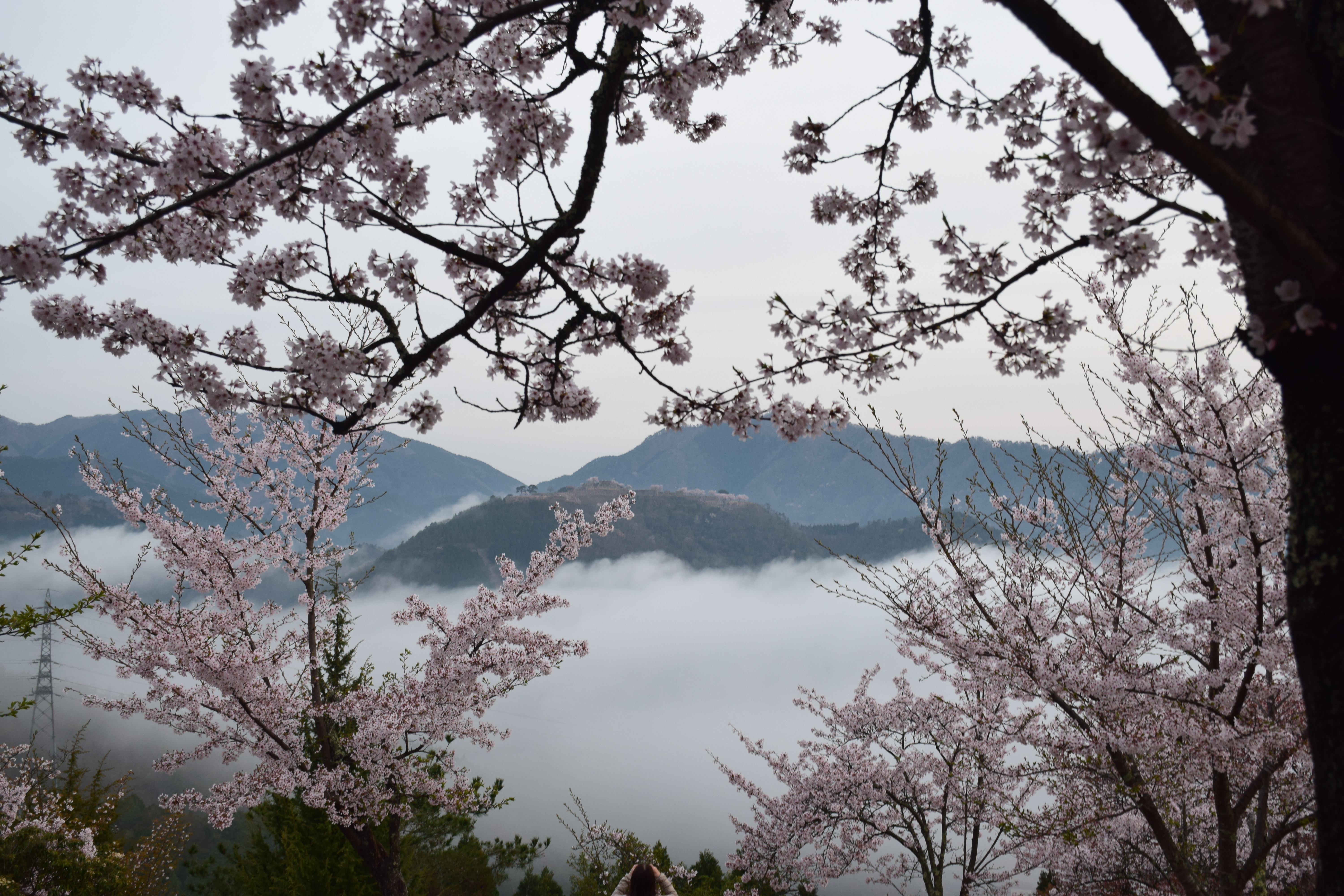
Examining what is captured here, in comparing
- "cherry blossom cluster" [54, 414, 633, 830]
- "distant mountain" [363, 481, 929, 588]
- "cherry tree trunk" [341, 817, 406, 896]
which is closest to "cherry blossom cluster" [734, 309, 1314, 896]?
"cherry blossom cluster" [54, 414, 633, 830]

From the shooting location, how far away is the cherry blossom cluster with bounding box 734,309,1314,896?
486 centimetres

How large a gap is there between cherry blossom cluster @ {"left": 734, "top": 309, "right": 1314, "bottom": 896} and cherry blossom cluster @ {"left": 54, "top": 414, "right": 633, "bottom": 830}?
410 centimetres

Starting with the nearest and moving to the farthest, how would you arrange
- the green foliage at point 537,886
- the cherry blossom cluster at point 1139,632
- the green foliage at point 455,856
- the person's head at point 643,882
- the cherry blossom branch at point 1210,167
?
the cherry blossom branch at point 1210,167 → the person's head at point 643,882 → the cherry blossom cluster at point 1139,632 → the green foliage at point 455,856 → the green foliage at point 537,886

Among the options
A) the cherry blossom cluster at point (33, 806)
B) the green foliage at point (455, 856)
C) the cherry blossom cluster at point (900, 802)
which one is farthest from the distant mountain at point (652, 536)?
the cherry blossom cluster at point (900, 802)

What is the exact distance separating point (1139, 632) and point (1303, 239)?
5.25m

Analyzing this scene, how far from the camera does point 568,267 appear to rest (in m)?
4.11

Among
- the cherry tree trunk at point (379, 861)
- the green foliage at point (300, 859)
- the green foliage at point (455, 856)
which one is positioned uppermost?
the cherry tree trunk at point (379, 861)

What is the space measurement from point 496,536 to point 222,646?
144762mm

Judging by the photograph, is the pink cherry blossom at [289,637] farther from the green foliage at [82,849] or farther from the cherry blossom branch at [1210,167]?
the cherry blossom branch at [1210,167]

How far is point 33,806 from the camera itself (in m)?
8.68

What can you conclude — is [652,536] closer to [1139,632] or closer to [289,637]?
[289,637]

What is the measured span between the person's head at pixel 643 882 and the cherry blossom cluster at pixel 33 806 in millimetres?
8058

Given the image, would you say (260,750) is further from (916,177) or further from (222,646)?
(916,177)

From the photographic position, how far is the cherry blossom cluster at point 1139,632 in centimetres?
486
